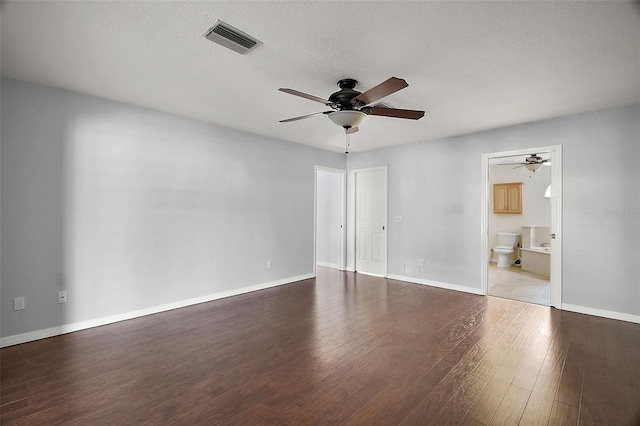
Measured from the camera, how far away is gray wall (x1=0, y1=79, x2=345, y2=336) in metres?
3.06

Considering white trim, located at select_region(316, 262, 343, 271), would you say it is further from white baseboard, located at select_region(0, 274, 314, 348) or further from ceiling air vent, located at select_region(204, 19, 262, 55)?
ceiling air vent, located at select_region(204, 19, 262, 55)

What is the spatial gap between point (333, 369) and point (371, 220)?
4157 millimetres

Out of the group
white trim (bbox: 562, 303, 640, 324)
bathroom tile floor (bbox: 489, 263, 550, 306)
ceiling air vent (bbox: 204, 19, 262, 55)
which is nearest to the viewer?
ceiling air vent (bbox: 204, 19, 262, 55)

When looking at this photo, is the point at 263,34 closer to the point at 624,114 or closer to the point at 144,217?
the point at 144,217

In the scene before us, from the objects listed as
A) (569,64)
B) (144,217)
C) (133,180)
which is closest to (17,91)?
(133,180)

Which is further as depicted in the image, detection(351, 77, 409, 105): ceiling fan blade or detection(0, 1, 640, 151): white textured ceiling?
detection(351, 77, 409, 105): ceiling fan blade

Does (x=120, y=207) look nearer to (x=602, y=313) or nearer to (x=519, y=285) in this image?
(x=602, y=313)

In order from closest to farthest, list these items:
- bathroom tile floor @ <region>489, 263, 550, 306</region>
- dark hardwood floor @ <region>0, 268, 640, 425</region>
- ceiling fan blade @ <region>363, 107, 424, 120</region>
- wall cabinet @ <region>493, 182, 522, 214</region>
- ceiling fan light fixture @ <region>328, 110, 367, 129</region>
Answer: dark hardwood floor @ <region>0, 268, 640, 425</region>
ceiling fan blade @ <region>363, 107, 424, 120</region>
ceiling fan light fixture @ <region>328, 110, 367, 129</region>
bathroom tile floor @ <region>489, 263, 550, 306</region>
wall cabinet @ <region>493, 182, 522, 214</region>

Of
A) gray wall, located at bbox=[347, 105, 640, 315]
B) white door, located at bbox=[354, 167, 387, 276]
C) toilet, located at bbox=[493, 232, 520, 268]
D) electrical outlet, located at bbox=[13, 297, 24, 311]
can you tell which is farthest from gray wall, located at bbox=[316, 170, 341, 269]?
electrical outlet, located at bbox=[13, 297, 24, 311]

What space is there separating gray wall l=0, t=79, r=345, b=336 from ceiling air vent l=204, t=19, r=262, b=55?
82.0 inches

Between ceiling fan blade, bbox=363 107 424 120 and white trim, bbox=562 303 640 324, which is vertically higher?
ceiling fan blade, bbox=363 107 424 120

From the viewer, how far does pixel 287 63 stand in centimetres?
268

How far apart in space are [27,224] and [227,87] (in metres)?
2.40

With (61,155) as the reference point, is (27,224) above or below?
below
